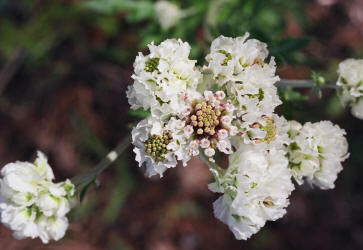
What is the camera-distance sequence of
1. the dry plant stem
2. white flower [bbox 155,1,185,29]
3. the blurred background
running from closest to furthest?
the dry plant stem, white flower [bbox 155,1,185,29], the blurred background

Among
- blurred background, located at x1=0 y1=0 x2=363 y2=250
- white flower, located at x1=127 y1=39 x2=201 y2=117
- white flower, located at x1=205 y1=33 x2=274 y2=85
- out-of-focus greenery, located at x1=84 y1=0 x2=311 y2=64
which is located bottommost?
blurred background, located at x1=0 y1=0 x2=363 y2=250

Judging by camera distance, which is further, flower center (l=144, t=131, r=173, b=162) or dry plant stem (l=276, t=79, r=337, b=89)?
dry plant stem (l=276, t=79, r=337, b=89)

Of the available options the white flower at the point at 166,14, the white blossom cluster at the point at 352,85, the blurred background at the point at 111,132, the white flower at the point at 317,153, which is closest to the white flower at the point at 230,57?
the white flower at the point at 317,153

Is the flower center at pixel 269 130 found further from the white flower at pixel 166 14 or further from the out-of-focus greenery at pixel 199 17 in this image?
the white flower at pixel 166 14

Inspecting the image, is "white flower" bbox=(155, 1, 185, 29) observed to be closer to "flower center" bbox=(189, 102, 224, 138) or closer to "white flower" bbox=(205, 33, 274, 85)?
"white flower" bbox=(205, 33, 274, 85)

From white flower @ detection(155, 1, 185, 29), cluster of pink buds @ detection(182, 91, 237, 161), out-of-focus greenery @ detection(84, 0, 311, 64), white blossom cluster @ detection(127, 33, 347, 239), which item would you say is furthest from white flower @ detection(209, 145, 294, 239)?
white flower @ detection(155, 1, 185, 29)

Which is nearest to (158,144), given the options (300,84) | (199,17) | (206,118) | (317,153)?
(206,118)

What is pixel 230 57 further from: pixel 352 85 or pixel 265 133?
pixel 352 85
